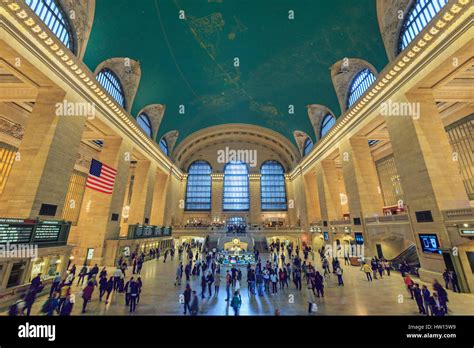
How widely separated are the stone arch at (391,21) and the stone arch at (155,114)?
2036 centimetres

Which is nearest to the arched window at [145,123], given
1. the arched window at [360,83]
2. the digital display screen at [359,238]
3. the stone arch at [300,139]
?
the stone arch at [300,139]

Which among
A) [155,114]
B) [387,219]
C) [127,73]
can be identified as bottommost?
[387,219]

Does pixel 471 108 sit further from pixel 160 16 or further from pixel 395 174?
pixel 160 16

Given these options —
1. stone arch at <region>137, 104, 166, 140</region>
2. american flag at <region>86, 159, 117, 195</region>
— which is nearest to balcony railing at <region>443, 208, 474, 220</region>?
american flag at <region>86, 159, 117, 195</region>

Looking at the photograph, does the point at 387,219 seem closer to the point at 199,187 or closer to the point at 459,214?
the point at 459,214

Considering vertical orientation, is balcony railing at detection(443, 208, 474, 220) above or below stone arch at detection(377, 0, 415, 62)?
below

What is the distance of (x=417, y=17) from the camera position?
11.5 m

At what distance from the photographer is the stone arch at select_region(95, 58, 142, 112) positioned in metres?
16.1

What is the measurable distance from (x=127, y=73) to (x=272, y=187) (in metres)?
29.1

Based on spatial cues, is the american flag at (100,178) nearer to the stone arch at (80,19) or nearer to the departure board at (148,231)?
the departure board at (148,231)

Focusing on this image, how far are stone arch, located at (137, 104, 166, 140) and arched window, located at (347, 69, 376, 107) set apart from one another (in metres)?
19.3

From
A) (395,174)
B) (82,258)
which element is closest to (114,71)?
(82,258)

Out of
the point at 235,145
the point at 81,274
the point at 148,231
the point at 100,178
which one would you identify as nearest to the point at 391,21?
the point at 100,178

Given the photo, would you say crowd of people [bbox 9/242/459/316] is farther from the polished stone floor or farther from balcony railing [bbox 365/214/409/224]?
balcony railing [bbox 365/214/409/224]
